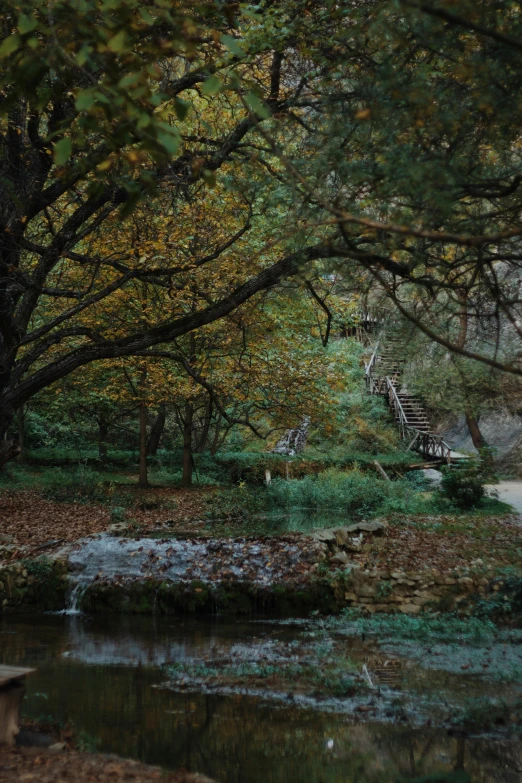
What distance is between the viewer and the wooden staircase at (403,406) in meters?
27.7

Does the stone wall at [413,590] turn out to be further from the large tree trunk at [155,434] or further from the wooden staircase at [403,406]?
the large tree trunk at [155,434]

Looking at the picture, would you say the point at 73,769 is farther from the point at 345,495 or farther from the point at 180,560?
the point at 345,495

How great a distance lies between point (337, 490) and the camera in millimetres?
18906

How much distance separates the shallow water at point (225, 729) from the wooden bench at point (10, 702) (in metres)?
0.61

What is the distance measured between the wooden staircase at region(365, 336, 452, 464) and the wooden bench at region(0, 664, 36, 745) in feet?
74.3

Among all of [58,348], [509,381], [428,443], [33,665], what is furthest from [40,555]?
[428,443]

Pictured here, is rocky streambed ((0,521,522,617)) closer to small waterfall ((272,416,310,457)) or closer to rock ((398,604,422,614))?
rock ((398,604,422,614))

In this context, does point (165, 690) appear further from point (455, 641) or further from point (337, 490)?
point (337, 490)

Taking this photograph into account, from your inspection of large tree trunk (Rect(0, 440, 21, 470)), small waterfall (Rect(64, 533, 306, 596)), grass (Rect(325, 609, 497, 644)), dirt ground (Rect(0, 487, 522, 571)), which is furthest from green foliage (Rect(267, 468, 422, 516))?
large tree trunk (Rect(0, 440, 21, 470))

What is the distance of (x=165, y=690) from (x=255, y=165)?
5132 millimetres

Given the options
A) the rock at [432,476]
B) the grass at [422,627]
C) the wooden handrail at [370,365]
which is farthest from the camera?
the wooden handrail at [370,365]

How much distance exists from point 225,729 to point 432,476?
21.2 metres

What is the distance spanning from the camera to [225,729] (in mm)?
5449

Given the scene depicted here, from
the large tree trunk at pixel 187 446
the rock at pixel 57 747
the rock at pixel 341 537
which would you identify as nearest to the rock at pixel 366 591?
the rock at pixel 341 537
